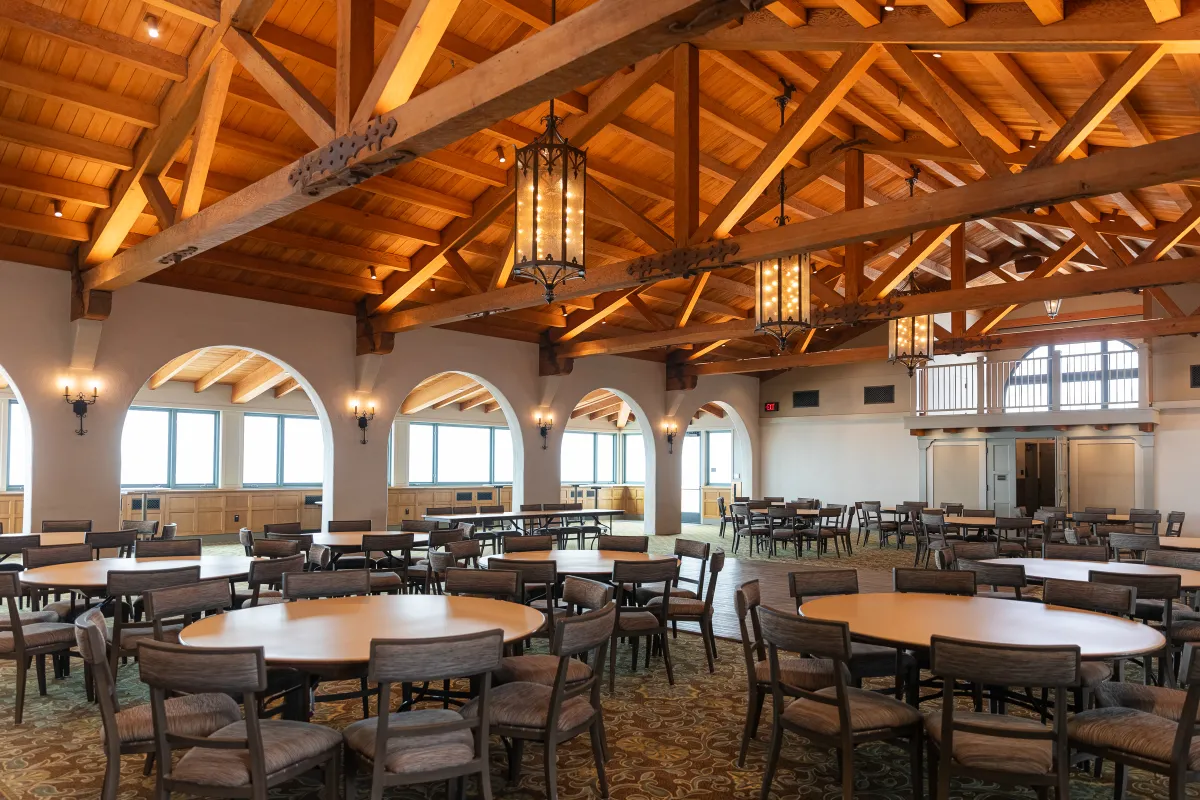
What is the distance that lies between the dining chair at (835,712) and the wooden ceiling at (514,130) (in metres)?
2.40

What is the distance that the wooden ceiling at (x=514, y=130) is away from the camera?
525 cm

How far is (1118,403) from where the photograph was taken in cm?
1491

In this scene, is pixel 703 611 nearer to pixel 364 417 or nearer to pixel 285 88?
pixel 285 88

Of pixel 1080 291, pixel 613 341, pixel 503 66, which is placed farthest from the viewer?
pixel 613 341

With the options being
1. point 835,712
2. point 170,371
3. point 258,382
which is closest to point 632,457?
point 258,382

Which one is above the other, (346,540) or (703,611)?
(346,540)

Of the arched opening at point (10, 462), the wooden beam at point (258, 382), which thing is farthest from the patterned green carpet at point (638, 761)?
the wooden beam at point (258, 382)

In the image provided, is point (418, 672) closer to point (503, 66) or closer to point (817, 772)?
point (817, 772)

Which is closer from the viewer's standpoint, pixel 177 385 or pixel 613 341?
pixel 613 341

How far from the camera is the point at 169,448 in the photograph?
14641 mm

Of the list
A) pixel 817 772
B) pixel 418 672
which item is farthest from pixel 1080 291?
pixel 418 672

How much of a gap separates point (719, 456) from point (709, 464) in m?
0.34

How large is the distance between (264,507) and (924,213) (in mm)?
13060

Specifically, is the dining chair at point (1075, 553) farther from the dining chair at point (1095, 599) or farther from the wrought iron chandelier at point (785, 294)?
the wrought iron chandelier at point (785, 294)
